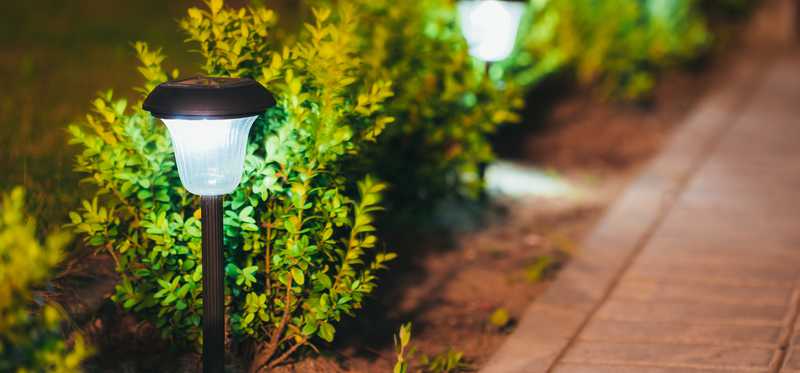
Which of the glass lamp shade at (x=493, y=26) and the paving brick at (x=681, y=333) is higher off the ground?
the glass lamp shade at (x=493, y=26)

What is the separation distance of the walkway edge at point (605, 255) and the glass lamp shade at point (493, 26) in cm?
133

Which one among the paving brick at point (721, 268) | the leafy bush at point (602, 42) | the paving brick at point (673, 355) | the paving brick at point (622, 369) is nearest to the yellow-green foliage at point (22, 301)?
the paving brick at point (622, 369)

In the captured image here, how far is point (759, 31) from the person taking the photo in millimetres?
14117

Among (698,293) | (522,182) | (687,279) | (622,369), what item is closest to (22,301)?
(622,369)

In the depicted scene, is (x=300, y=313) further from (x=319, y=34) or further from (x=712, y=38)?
(x=712, y=38)

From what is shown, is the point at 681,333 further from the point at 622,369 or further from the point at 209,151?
the point at 209,151

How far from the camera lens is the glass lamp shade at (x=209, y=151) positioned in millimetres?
2930

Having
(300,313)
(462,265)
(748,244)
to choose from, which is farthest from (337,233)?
(748,244)

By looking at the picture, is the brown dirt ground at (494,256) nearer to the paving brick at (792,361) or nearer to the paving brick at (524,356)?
the paving brick at (524,356)

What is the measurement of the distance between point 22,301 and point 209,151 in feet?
2.64

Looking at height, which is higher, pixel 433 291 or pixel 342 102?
pixel 342 102

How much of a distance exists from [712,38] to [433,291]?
7868 millimetres

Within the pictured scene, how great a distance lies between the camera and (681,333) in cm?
429

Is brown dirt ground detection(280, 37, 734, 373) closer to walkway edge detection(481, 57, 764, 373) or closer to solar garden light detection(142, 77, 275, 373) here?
walkway edge detection(481, 57, 764, 373)
